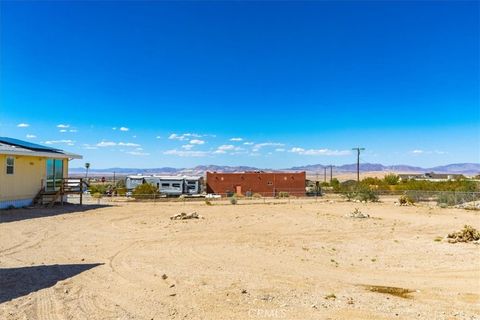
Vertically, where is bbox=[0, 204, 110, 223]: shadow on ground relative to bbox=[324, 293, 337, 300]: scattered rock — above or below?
above

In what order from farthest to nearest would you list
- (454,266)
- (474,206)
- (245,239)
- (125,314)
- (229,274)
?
(474,206) < (245,239) < (454,266) < (229,274) < (125,314)

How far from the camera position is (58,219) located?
17625mm

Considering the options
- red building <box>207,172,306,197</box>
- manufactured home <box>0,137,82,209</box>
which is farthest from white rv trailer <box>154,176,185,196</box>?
manufactured home <box>0,137,82,209</box>

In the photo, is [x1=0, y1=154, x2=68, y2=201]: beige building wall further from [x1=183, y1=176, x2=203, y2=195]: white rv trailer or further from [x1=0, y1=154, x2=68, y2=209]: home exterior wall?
A: [x1=183, y1=176, x2=203, y2=195]: white rv trailer

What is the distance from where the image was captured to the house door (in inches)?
934

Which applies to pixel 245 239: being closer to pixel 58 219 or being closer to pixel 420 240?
pixel 420 240

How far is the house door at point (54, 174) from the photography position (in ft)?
77.8

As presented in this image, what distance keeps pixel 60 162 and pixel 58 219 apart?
8.37 meters

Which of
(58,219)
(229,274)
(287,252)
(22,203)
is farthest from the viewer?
(22,203)

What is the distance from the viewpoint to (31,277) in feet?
25.7

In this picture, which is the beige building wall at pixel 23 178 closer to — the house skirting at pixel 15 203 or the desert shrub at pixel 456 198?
the house skirting at pixel 15 203

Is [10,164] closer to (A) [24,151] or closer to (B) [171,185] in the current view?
(A) [24,151]

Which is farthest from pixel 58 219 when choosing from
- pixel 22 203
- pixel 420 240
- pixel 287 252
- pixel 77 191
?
pixel 420 240

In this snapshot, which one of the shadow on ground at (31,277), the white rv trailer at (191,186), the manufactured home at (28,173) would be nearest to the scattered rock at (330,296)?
the shadow on ground at (31,277)
